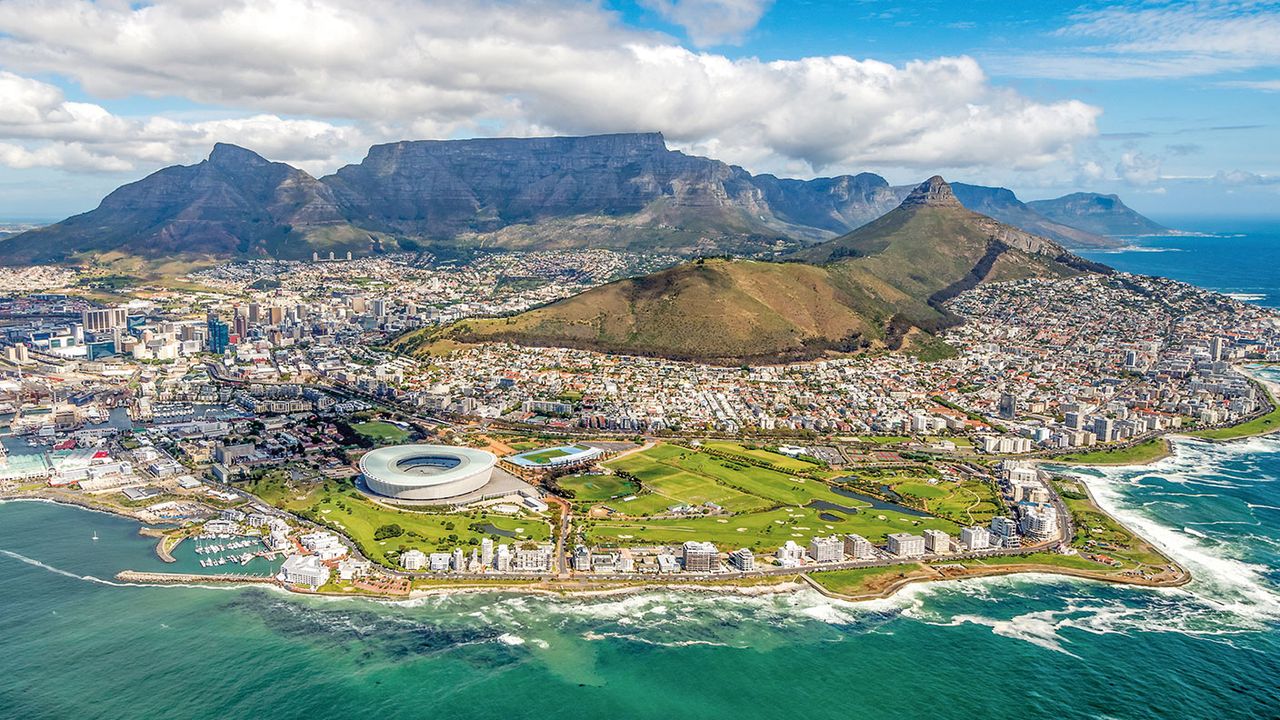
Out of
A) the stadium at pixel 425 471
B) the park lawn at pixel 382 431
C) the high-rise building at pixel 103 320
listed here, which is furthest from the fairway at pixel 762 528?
the high-rise building at pixel 103 320

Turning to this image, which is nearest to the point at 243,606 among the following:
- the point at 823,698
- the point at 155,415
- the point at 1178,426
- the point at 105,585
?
the point at 105,585

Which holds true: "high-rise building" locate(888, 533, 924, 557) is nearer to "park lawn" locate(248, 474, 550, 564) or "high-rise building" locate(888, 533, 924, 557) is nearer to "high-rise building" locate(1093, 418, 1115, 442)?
"park lawn" locate(248, 474, 550, 564)

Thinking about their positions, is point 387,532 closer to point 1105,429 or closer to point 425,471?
point 425,471

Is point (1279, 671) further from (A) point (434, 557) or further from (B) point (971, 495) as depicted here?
(A) point (434, 557)

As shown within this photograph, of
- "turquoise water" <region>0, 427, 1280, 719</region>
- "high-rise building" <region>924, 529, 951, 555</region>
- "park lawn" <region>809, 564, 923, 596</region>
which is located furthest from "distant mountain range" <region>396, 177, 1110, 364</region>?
"turquoise water" <region>0, 427, 1280, 719</region>

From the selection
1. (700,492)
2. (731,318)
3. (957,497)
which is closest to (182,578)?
(700,492)

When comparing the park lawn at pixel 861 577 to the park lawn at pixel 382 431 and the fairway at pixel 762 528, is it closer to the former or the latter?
the fairway at pixel 762 528
